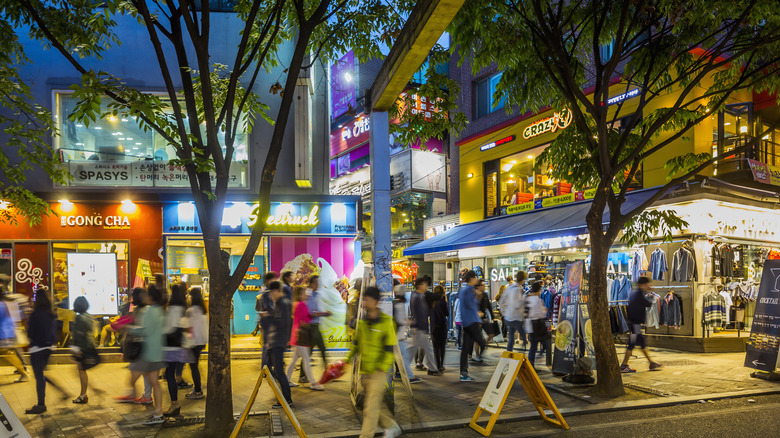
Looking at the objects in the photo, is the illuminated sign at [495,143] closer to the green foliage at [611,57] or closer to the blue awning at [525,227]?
the blue awning at [525,227]

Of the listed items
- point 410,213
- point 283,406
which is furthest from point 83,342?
point 410,213

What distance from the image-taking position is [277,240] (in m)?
14.1

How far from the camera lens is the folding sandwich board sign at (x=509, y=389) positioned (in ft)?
20.5

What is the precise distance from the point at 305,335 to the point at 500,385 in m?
3.46

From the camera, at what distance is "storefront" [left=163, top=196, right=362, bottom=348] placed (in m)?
13.9

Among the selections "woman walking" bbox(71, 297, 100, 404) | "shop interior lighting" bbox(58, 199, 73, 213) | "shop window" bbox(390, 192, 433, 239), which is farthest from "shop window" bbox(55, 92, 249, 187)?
"shop window" bbox(390, 192, 433, 239)

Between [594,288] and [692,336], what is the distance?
6347 millimetres

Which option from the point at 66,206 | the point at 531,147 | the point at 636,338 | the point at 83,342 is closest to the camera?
the point at 83,342

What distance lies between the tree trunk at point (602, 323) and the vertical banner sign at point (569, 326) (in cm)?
91

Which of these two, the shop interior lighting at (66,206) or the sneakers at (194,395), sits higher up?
the shop interior lighting at (66,206)

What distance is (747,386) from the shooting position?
884 centimetres

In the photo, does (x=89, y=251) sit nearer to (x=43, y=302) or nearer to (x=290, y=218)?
(x=290, y=218)

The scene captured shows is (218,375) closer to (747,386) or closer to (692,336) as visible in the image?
(747,386)

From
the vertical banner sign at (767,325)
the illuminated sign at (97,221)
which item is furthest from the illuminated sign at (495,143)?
the illuminated sign at (97,221)
